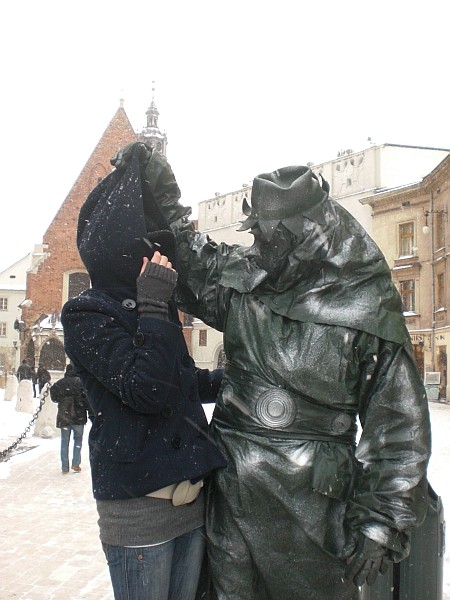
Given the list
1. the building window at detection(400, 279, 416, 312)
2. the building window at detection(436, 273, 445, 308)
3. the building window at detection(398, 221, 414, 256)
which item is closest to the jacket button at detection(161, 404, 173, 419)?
the building window at detection(436, 273, 445, 308)

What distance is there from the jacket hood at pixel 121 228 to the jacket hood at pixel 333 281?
444 mm

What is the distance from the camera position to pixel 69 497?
8.65m

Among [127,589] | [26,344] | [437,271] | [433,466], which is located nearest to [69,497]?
[433,466]

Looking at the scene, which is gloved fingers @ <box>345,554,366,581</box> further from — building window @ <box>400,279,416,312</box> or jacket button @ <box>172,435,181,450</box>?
building window @ <box>400,279,416,312</box>

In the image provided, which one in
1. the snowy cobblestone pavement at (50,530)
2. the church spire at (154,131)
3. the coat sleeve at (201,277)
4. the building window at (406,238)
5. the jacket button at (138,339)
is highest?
the church spire at (154,131)

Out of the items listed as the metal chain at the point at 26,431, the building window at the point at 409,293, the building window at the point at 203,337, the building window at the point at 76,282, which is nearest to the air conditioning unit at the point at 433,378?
the building window at the point at 409,293

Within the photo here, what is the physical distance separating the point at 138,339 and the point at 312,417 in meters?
0.71

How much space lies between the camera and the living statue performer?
228 centimetres

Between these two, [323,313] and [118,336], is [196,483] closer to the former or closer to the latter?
[118,336]

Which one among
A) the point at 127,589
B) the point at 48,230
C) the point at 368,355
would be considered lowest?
the point at 127,589

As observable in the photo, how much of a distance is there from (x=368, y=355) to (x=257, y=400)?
0.42 metres

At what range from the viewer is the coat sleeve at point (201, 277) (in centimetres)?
273

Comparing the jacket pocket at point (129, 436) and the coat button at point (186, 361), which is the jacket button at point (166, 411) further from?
the coat button at point (186, 361)

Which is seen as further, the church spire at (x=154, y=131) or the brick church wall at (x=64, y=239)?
the church spire at (x=154, y=131)
